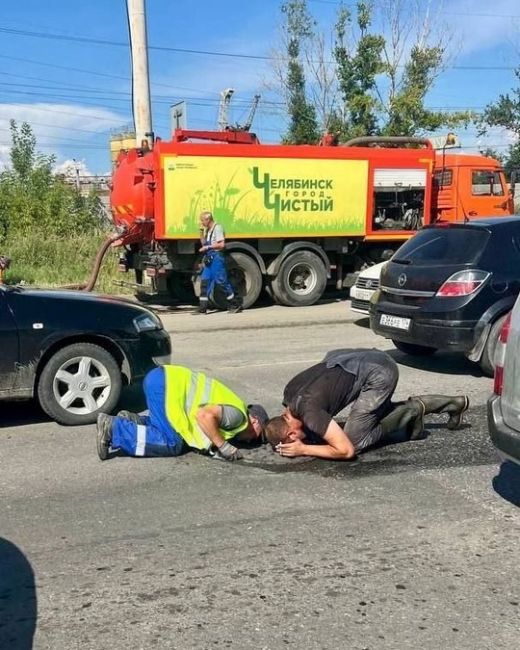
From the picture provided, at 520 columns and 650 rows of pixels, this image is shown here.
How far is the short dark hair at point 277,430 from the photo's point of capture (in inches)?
199

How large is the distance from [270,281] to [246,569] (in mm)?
10795

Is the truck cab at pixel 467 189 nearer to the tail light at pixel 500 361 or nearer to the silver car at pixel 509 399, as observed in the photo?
the tail light at pixel 500 361

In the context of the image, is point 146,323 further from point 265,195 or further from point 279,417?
point 265,195

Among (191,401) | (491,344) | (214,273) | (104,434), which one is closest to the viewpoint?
(191,401)

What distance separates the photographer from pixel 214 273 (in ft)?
43.6

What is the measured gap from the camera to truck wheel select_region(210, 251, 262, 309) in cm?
1372

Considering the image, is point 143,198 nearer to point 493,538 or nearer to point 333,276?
point 333,276

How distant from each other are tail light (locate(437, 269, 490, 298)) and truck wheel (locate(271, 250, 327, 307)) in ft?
22.0

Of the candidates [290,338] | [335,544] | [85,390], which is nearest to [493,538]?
[335,544]

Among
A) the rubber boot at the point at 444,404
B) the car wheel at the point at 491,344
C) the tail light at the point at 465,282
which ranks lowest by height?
the rubber boot at the point at 444,404

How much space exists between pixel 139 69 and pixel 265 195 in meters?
4.76

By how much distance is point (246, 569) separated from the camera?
11.9ft

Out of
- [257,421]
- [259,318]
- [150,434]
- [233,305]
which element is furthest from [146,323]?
[233,305]

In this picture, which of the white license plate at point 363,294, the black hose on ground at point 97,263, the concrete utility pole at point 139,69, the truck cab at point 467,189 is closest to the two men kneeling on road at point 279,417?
the white license plate at point 363,294
